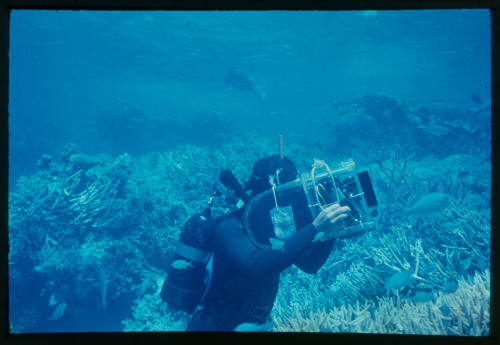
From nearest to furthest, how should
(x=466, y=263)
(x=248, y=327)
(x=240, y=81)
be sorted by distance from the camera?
1. (x=248, y=327)
2. (x=466, y=263)
3. (x=240, y=81)

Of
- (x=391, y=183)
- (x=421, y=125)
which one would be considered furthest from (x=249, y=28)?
(x=391, y=183)

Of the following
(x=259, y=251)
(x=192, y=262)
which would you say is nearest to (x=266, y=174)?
(x=259, y=251)

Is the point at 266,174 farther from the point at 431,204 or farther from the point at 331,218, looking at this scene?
the point at 431,204

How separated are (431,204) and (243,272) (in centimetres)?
283

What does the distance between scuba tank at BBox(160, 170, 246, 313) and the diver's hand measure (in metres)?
0.76

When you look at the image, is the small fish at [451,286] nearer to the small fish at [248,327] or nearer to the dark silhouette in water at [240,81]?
the small fish at [248,327]

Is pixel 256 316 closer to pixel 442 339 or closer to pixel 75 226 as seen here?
pixel 442 339

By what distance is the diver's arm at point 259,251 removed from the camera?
2.51 meters

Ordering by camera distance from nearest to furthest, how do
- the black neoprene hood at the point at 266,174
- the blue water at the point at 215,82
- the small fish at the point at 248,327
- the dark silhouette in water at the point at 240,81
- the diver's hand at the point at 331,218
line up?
the diver's hand at the point at 331,218
the small fish at the point at 248,327
the black neoprene hood at the point at 266,174
the blue water at the point at 215,82
the dark silhouette in water at the point at 240,81

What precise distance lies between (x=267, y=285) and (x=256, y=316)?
32 cm

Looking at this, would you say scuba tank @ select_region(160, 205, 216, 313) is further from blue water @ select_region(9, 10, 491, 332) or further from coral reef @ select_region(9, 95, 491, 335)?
blue water @ select_region(9, 10, 491, 332)

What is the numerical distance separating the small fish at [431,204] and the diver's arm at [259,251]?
7.58 ft

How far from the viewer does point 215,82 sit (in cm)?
4359

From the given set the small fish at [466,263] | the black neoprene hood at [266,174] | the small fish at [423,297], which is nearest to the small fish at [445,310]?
the small fish at [423,297]
